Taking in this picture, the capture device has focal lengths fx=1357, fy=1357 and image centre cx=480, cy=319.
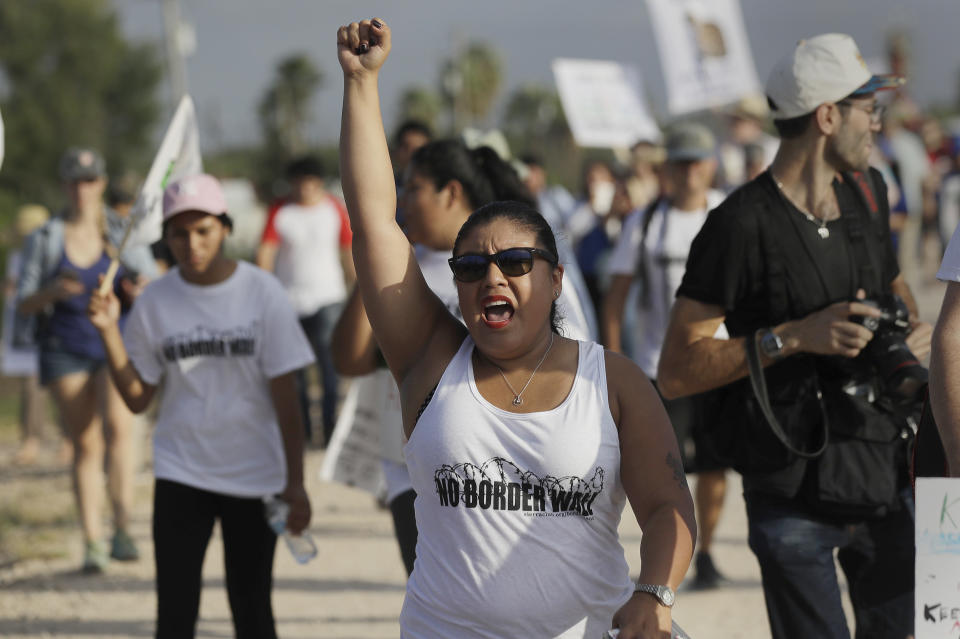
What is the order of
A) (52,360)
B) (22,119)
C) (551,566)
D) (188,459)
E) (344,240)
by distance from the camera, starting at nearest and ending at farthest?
(551,566) < (188,459) < (52,360) < (344,240) < (22,119)

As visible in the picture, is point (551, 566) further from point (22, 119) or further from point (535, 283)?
point (22, 119)

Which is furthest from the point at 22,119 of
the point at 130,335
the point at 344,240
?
the point at 130,335

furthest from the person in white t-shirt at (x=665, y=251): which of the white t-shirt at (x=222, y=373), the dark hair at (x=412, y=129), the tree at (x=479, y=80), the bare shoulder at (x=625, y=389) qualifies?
the tree at (x=479, y=80)

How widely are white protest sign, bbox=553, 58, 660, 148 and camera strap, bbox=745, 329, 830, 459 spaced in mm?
8900

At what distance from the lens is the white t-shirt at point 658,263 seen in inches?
282

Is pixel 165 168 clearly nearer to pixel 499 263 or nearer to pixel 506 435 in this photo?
pixel 499 263

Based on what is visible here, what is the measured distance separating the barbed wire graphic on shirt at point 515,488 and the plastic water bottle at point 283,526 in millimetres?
2067

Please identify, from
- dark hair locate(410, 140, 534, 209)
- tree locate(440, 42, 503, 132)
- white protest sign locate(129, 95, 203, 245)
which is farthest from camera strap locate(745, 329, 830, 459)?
tree locate(440, 42, 503, 132)

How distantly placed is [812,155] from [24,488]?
8.14 m

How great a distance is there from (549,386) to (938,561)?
96 cm

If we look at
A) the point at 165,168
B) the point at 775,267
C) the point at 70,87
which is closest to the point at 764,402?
the point at 775,267

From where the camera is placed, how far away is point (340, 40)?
10.4ft

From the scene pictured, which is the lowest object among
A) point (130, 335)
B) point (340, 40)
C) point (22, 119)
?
point (130, 335)

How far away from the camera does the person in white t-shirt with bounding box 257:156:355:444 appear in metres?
11.2
